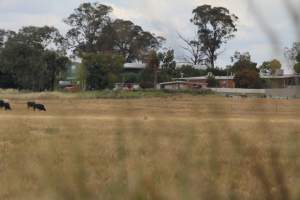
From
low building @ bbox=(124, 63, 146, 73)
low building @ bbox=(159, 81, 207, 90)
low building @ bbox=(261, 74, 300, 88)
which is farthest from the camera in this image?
low building @ bbox=(124, 63, 146, 73)

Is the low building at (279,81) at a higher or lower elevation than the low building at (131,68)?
lower

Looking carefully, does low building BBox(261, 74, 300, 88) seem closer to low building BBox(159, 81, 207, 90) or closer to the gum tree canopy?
the gum tree canopy

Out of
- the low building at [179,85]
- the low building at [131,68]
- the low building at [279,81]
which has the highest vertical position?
the low building at [131,68]

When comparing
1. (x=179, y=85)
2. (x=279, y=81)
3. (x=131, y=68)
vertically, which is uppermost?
(x=131, y=68)

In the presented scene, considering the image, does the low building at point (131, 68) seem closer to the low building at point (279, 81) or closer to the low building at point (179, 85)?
the low building at point (179, 85)

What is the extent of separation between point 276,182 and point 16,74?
79.1 m

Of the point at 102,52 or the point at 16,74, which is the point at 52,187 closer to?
the point at 102,52

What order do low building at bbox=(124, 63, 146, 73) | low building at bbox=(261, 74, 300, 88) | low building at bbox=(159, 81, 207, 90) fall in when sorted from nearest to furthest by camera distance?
low building at bbox=(261, 74, 300, 88) < low building at bbox=(159, 81, 207, 90) < low building at bbox=(124, 63, 146, 73)

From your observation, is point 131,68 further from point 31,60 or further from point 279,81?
point 279,81

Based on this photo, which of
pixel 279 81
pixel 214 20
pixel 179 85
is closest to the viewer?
pixel 279 81

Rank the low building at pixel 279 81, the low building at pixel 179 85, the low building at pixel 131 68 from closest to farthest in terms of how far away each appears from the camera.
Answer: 1. the low building at pixel 279 81
2. the low building at pixel 179 85
3. the low building at pixel 131 68

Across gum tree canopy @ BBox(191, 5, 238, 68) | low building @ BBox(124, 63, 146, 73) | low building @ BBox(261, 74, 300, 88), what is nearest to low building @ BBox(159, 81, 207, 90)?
low building @ BBox(124, 63, 146, 73)

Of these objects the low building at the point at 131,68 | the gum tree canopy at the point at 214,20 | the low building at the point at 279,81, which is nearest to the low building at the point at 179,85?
the low building at the point at 131,68

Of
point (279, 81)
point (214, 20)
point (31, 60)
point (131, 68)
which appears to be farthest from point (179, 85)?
point (279, 81)
